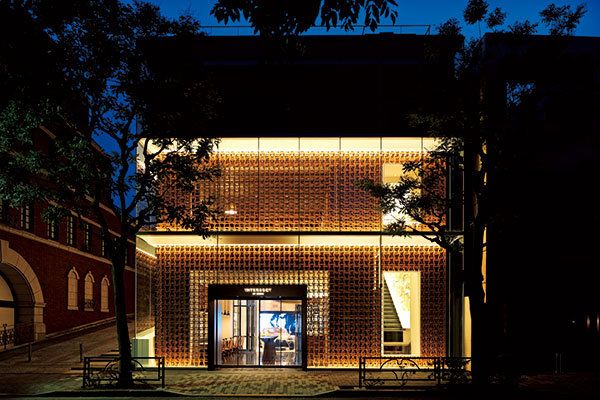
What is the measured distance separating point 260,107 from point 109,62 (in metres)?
6.42

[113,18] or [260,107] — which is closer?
[113,18]

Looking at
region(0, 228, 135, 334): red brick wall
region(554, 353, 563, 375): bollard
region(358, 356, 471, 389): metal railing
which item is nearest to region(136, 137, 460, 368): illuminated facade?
region(358, 356, 471, 389): metal railing

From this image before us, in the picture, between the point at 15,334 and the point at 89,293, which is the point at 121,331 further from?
the point at 89,293

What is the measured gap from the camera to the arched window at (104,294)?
46.8 meters

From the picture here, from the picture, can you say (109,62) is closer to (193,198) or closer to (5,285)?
(193,198)

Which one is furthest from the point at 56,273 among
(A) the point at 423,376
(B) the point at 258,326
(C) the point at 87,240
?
(A) the point at 423,376

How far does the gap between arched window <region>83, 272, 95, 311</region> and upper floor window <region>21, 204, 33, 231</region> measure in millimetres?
9629

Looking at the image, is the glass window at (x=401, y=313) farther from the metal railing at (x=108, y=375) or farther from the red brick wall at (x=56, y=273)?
the red brick wall at (x=56, y=273)

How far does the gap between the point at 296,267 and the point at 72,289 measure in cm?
2073

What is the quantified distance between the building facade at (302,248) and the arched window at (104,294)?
23.9m

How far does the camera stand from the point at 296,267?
23.9 m

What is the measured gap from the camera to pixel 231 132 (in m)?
23.5

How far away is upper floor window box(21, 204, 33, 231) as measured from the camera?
111 feet

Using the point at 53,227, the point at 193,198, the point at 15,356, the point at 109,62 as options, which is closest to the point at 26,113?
the point at 109,62
